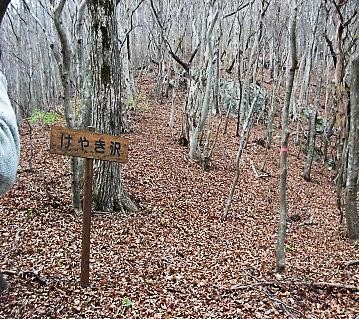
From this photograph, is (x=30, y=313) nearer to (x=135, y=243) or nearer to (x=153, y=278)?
(x=153, y=278)

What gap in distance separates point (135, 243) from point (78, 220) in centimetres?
130

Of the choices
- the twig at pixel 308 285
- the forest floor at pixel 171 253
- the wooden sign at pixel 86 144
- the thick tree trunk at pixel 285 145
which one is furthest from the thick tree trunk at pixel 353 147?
the wooden sign at pixel 86 144

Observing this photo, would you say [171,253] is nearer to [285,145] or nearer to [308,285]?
[308,285]

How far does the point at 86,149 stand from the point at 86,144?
6 cm

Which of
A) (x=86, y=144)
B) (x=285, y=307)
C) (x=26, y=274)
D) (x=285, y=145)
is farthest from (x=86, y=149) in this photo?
(x=285, y=307)

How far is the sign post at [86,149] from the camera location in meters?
4.50

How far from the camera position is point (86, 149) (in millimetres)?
4602

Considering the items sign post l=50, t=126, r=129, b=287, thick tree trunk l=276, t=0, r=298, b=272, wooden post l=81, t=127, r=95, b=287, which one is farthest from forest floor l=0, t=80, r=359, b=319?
sign post l=50, t=126, r=129, b=287

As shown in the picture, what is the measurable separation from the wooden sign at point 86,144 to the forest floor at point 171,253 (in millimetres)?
1671

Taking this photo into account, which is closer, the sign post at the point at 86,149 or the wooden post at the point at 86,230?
the sign post at the point at 86,149

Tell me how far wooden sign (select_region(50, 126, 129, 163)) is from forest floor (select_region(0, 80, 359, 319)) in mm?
1671

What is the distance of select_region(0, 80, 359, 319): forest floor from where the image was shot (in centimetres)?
445

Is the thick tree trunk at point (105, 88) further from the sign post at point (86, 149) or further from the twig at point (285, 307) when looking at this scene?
the twig at point (285, 307)

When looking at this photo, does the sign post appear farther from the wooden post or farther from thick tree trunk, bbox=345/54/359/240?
thick tree trunk, bbox=345/54/359/240
